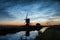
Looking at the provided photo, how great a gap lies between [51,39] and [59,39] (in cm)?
94

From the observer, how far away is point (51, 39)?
16.0 meters

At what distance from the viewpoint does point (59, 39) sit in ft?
50.5
